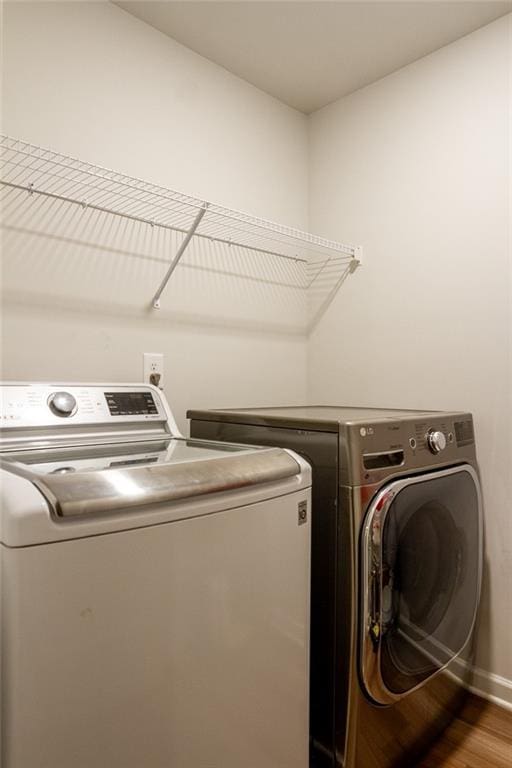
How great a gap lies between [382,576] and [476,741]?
786 millimetres

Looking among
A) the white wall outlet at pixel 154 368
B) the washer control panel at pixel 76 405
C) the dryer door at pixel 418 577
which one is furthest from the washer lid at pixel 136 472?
the white wall outlet at pixel 154 368

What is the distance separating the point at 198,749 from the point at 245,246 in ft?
5.80

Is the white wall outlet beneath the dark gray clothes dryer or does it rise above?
above

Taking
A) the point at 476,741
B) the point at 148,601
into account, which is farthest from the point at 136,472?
the point at 476,741

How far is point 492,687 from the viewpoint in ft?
5.72

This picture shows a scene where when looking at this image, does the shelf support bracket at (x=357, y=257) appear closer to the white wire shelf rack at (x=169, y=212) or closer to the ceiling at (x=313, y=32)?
the white wire shelf rack at (x=169, y=212)

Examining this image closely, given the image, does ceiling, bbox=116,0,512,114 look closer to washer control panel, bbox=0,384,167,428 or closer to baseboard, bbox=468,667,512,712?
washer control panel, bbox=0,384,167,428

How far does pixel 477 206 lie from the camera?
5.94 ft

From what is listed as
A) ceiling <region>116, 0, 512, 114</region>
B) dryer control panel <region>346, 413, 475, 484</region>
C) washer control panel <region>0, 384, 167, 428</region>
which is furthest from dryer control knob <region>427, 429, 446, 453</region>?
ceiling <region>116, 0, 512, 114</region>

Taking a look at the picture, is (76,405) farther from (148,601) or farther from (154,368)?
(148,601)

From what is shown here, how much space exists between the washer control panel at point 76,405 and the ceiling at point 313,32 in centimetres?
134

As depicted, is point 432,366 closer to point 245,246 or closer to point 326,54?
point 245,246

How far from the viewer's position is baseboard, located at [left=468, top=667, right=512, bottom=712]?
1.71m

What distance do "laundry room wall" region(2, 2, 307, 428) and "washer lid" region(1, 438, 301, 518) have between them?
0.52 m
